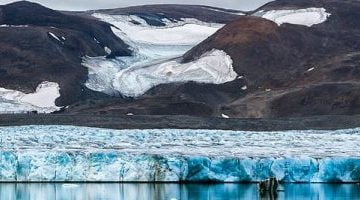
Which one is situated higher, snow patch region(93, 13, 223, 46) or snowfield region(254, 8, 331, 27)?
snow patch region(93, 13, 223, 46)

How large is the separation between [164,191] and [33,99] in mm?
44929

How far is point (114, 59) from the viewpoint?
90.8 metres

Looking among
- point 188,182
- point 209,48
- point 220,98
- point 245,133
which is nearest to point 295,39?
point 209,48

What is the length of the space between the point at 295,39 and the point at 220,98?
48.4 ft

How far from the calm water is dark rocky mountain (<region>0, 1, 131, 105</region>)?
4149cm

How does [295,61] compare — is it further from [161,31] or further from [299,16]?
[161,31]

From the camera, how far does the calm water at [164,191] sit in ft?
90.0

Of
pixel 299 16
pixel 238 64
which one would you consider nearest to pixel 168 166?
pixel 238 64

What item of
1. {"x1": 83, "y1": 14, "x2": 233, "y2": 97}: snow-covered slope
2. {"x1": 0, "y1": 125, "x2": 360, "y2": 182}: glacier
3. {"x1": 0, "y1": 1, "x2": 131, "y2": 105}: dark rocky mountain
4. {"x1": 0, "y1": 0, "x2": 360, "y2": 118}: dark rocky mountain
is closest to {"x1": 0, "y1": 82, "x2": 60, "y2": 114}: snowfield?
{"x1": 0, "y1": 1, "x2": 131, "y2": 105}: dark rocky mountain

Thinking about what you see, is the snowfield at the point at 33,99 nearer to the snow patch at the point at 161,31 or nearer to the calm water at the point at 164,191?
the snow patch at the point at 161,31

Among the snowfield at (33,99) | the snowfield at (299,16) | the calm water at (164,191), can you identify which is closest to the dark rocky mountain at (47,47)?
the snowfield at (33,99)

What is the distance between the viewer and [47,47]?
8469 cm

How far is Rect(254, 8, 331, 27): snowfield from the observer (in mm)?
87438

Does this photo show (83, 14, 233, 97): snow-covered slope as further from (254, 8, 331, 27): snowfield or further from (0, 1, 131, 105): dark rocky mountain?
(254, 8, 331, 27): snowfield
